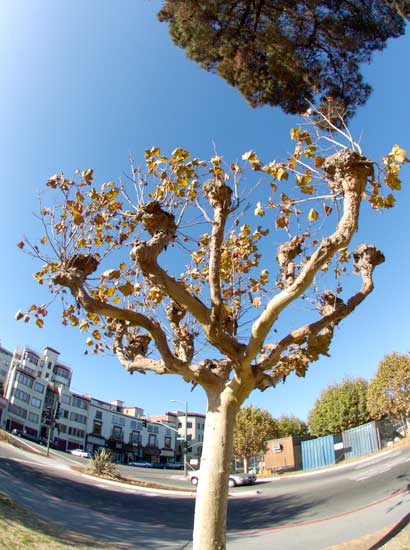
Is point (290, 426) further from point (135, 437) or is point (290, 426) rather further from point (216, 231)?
point (216, 231)

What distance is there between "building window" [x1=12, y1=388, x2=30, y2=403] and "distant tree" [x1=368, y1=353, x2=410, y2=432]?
4717cm

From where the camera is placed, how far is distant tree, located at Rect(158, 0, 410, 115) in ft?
24.3

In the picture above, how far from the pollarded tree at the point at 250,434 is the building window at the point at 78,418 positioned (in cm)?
3646

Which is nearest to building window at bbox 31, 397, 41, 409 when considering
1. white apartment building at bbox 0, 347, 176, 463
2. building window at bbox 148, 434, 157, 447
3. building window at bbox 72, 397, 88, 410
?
white apartment building at bbox 0, 347, 176, 463

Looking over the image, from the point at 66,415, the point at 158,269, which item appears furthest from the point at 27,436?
the point at 158,269

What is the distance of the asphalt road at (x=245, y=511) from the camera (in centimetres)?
780

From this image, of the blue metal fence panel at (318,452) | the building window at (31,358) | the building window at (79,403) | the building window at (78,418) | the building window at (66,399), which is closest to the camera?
the blue metal fence panel at (318,452)

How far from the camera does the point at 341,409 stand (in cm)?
3706

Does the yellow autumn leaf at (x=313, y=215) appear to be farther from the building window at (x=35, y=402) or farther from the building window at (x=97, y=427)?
the building window at (x=97, y=427)

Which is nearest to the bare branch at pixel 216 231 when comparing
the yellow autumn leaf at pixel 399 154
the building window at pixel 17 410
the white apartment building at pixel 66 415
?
the yellow autumn leaf at pixel 399 154

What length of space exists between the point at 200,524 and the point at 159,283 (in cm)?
221

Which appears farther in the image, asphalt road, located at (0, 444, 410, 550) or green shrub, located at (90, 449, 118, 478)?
green shrub, located at (90, 449, 118, 478)

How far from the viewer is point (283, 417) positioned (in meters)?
57.4

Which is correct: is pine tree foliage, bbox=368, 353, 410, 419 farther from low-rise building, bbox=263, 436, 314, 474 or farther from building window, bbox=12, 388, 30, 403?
building window, bbox=12, 388, 30, 403
